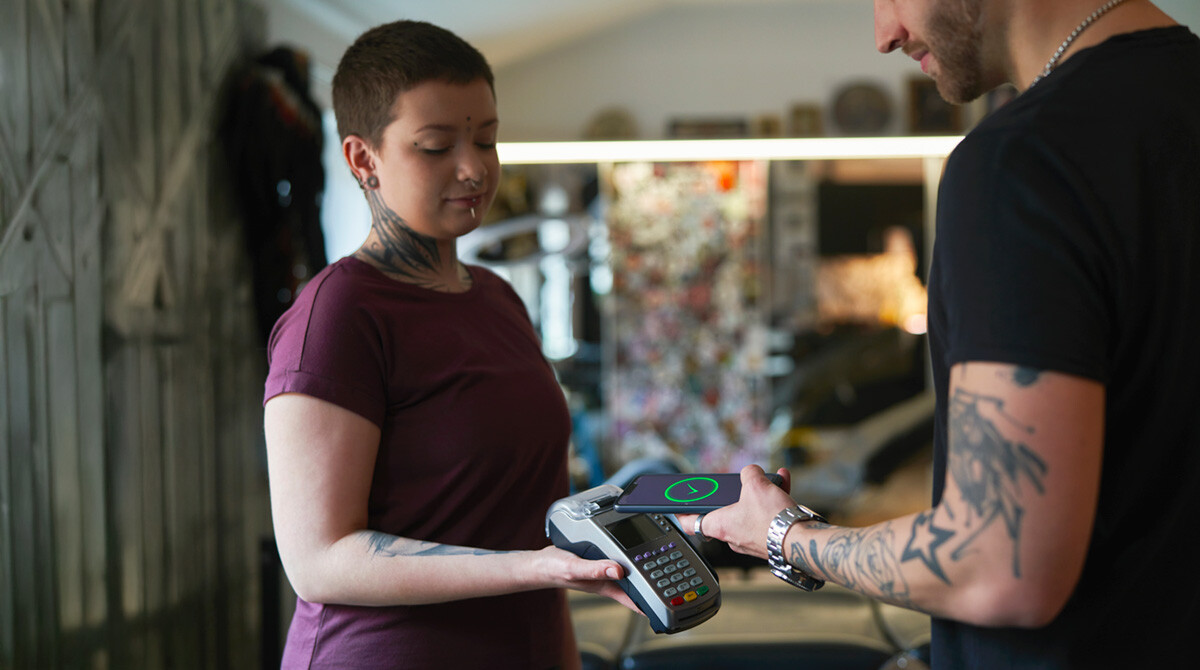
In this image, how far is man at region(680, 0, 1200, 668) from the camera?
0.58 m

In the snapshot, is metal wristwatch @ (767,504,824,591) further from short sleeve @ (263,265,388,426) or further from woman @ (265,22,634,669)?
short sleeve @ (263,265,388,426)

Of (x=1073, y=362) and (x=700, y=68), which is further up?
(x=700, y=68)

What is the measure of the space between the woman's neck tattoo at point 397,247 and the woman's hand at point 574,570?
0.37 metres

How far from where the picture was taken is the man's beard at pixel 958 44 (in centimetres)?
70

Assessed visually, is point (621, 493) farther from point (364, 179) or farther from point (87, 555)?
point (87, 555)

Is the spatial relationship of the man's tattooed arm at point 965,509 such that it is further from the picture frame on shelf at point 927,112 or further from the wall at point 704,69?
the picture frame on shelf at point 927,112

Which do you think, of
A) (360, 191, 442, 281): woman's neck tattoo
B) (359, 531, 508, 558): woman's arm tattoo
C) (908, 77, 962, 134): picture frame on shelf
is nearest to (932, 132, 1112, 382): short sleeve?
(359, 531, 508, 558): woman's arm tattoo

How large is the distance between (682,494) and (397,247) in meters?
0.43

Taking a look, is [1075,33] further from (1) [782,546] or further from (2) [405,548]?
(2) [405,548]

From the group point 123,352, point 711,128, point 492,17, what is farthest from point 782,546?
point 711,128

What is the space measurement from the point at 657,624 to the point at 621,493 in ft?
0.52

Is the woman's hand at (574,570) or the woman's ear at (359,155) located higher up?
the woman's ear at (359,155)

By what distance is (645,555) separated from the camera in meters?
0.84

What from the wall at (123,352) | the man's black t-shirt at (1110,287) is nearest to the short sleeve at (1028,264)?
the man's black t-shirt at (1110,287)
